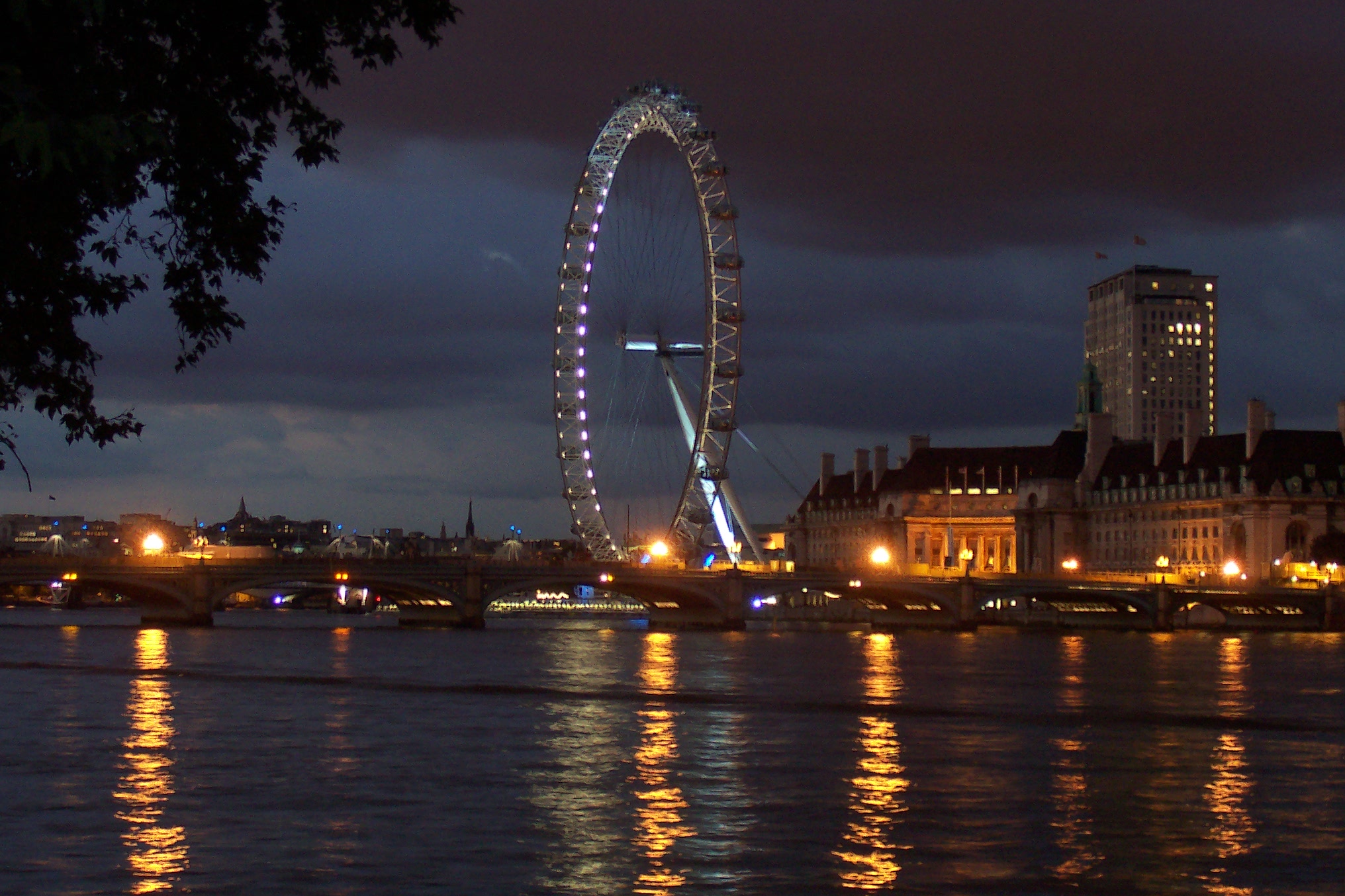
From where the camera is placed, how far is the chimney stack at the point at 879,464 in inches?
7653

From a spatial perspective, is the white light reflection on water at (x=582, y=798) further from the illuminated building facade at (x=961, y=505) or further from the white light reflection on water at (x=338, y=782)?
the illuminated building facade at (x=961, y=505)

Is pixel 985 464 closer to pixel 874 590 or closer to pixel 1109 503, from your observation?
pixel 1109 503

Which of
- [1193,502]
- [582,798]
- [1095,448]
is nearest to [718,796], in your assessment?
[582,798]

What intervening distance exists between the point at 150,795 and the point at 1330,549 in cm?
12296

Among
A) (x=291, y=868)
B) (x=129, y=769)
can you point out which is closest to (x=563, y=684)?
(x=129, y=769)

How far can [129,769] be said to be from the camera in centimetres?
3170

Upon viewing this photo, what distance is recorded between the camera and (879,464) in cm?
19600

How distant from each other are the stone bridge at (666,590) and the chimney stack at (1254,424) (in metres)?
23.7

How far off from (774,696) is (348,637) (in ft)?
168

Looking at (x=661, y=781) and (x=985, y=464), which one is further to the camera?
(x=985, y=464)

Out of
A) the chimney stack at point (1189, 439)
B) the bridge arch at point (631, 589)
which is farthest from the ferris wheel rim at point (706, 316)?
the chimney stack at point (1189, 439)

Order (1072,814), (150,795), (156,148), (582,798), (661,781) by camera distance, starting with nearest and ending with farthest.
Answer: (156,148) → (1072,814) → (150,795) → (582,798) → (661,781)

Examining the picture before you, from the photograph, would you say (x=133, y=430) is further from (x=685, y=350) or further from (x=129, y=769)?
(x=685, y=350)

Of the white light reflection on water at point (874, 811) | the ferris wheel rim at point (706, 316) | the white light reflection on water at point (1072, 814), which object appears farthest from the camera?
the ferris wheel rim at point (706, 316)
